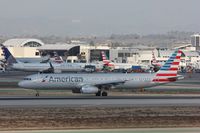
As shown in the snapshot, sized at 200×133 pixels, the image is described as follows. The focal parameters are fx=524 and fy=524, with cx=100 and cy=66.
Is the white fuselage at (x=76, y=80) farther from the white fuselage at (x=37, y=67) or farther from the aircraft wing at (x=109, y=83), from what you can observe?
the white fuselage at (x=37, y=67)

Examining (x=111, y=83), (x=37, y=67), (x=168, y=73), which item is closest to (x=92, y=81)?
(x=111, y=83)

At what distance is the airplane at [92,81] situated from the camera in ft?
205

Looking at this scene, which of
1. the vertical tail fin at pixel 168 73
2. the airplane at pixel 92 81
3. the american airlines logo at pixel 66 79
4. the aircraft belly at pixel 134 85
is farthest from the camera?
the vertical tail fin at pixel 168 73

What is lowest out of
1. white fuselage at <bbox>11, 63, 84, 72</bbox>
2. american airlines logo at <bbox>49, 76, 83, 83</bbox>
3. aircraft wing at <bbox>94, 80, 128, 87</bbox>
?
white fuselage at <bbox>11, 63, 84, 72</bbox>

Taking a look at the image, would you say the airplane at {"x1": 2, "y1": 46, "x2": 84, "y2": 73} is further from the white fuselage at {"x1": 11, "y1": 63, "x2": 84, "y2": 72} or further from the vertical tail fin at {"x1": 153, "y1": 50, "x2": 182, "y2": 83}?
the vertical tail fin at {"x1": 153, "y1": 50, "x2": 182, "y2": 83}

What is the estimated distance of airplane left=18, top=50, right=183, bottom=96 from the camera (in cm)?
6241

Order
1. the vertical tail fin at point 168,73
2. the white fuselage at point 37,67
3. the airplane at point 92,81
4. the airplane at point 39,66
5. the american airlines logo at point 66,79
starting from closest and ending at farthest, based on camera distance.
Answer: the airplane at point 92,81 < the american airlines logo at point 66,79 < the vertical tail fin at point 168,73 < the airplane at point 39,66 < the white fuselage at point 37,67

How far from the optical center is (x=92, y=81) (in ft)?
208

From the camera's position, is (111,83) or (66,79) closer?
(66,79)

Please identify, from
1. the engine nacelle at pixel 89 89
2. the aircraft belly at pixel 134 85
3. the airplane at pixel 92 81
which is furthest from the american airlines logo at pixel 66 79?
the aircraft belly at pixel 134 85

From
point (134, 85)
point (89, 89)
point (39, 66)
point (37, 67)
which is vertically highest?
point (134, 85)

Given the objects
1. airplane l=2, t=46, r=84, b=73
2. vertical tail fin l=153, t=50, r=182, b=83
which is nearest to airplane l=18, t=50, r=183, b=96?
vertical tail fin l=153, t=50, r=182, b=83

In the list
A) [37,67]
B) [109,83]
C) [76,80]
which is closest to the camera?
[76,80]

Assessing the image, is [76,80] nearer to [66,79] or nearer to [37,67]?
[66,79]
